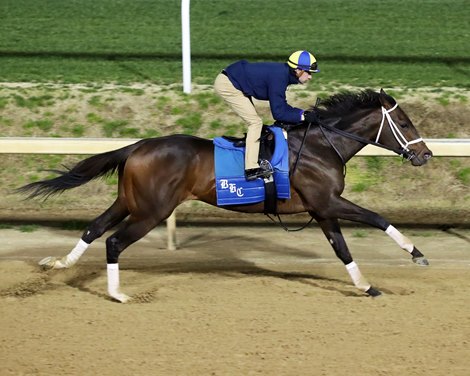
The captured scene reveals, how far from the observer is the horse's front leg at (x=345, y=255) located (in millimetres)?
8984

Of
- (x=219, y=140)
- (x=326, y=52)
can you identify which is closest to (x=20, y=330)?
(x=219, y=140)

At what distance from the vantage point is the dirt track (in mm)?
7309

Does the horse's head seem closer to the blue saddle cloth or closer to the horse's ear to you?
the horse's ear

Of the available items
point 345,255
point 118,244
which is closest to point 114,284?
point 118,244

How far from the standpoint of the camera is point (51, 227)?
467 inches

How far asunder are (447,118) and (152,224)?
575 cm

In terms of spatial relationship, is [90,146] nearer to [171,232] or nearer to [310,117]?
[171,232]

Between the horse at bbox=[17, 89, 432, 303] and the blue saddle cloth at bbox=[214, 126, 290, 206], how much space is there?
0.08 metres

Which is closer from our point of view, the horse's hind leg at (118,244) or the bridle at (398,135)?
the horse's hind leg at (118,244)

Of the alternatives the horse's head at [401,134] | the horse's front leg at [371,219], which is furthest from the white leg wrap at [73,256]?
the horse's head at [401,134]

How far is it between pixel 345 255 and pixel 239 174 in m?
1.14

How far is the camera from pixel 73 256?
30.6ft

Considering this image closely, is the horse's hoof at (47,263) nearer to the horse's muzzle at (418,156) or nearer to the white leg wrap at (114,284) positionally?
the white leg wrap at (114,284)

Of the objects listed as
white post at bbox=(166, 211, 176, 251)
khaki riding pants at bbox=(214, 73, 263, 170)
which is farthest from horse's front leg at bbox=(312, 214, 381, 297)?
white post at bbox=(166, 211, 176, 251)
